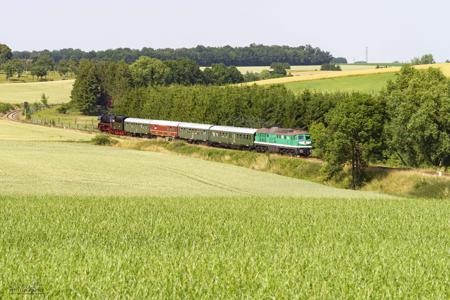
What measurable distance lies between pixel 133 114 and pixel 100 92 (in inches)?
1529

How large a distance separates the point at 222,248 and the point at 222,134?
71378mm

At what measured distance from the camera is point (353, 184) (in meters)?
71.9

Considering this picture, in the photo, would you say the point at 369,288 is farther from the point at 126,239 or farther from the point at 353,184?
the point at 353,184

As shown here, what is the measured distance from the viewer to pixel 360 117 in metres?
73.6

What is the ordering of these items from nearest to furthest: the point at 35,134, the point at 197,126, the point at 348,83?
the point at 197,126 → the point at 35,134 → the point at 348,83

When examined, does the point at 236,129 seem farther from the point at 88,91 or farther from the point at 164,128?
the point at 88,91

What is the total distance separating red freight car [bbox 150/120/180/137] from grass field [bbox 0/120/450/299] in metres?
55.2

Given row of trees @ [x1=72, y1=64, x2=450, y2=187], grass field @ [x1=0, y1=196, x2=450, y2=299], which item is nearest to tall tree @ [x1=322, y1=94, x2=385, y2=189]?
row of trees @ [x1=72, y1=64, x2=450, y2=187]

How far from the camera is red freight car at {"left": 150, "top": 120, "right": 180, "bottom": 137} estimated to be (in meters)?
104

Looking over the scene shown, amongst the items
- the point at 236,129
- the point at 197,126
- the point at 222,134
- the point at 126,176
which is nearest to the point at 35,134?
the point at 197,126

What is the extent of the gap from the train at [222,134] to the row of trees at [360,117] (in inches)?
98.0

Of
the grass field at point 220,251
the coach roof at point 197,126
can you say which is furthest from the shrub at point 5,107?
the grass field at point 220,251

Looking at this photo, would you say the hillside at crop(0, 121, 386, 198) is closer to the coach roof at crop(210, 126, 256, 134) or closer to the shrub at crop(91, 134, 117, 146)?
the coach roof at crop(210, 126, 256, 134)

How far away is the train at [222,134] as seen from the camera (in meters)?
82.0
